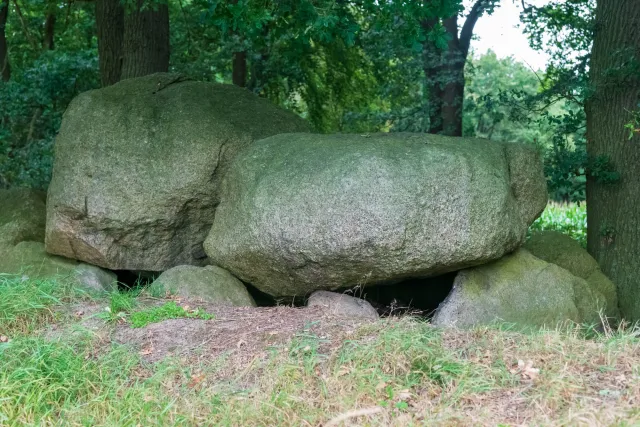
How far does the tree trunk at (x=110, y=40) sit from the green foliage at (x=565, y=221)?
241 inches

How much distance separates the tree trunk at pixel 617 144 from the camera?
7355 millimetres

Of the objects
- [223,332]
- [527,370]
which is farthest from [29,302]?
[527,370]

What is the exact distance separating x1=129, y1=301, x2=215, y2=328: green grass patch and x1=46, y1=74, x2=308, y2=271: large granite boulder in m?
1.41

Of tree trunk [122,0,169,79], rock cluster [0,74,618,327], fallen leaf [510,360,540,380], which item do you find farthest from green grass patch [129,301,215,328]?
tree trunk [122,0,169,79]

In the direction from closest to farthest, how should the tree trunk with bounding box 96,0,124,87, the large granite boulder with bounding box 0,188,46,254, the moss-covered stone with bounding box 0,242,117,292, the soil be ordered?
1. the soil
2. the moss-covered stone with bounding box 0,242,117,292
3. the large granite boulder with bounding box 0,188,46,254
4. the tree trunk with bounding box 96,0,124,87

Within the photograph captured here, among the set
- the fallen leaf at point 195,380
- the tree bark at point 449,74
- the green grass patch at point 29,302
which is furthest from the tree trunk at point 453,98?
the fallen leaf at point 195,380

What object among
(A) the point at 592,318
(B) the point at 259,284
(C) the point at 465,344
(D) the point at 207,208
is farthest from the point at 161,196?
(A) the point at 592,318

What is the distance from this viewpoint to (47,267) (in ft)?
24.3

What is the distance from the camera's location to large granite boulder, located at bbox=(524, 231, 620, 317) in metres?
7.28

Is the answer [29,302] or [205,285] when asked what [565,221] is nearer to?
[205,285]

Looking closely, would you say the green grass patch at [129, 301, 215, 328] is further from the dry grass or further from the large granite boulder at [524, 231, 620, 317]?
the large granite boulder at [524, 231, 620, 317]

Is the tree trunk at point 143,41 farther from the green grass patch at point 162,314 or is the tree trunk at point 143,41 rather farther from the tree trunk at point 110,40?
the green grass patch at point 162,314

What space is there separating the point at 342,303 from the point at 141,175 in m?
2.36

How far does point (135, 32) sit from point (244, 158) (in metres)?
3.35
